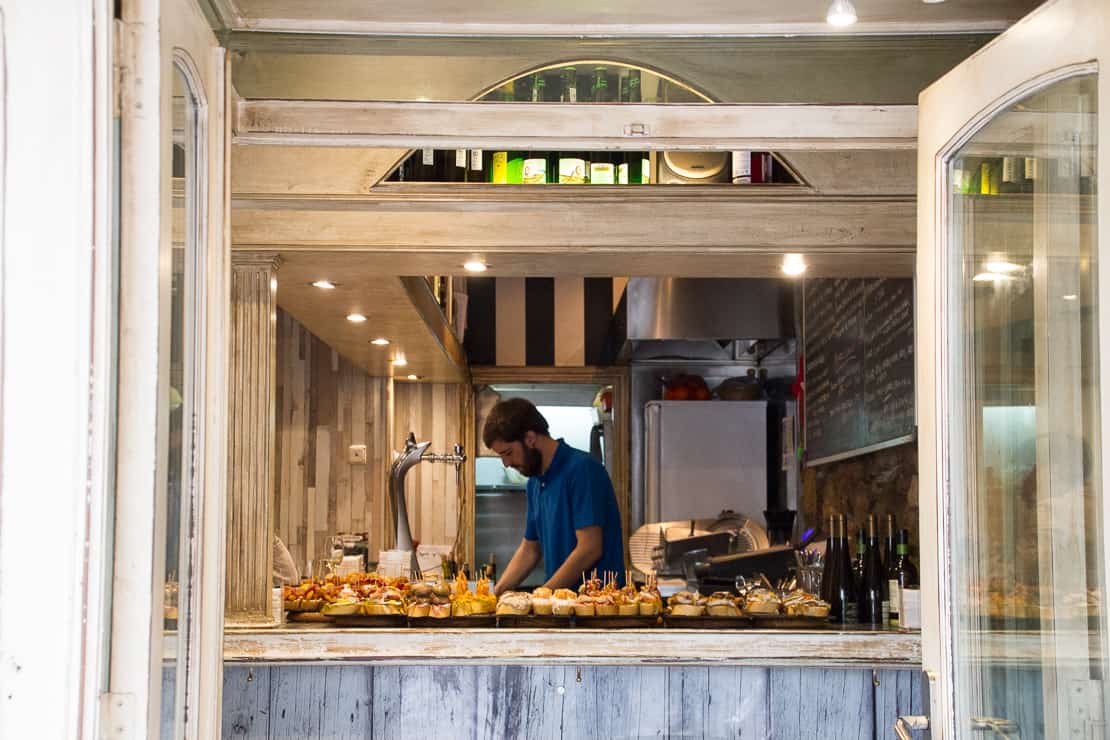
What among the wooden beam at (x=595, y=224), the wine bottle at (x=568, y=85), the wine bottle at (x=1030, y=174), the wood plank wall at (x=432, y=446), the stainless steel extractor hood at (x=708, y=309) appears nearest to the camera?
the wine bottle at (x=1030, y=174)

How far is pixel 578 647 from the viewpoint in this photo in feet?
11.2

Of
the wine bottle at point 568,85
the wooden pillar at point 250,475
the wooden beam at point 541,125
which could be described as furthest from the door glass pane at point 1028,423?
the wooden pillar at point 250,475

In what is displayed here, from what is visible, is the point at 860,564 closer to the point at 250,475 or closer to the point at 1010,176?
the point at 250,475

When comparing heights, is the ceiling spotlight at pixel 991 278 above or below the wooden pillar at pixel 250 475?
above

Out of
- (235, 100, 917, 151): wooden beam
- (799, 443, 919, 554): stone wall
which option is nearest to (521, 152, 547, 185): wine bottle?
(235, 100, 917, 151): wooden beam

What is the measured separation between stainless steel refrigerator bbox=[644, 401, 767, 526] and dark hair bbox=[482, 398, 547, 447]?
2.47 m

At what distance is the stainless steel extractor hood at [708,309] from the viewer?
6.10m

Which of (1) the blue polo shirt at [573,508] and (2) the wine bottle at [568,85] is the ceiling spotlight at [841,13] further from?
(1) the blue polo shirt at [573,508]

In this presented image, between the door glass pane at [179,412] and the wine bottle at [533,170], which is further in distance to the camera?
the wine bottle at [533,170]

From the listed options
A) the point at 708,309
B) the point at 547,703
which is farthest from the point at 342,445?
the point at 547,703

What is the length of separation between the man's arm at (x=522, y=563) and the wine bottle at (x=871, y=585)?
4.94 feet

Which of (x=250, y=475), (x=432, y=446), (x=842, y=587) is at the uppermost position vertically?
(x=432, y=446)

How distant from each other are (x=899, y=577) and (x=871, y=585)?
6.1 inches

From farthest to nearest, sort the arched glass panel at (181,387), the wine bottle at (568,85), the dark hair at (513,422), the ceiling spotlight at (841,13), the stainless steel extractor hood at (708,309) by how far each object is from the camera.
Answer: the stainless steel extractor hood at (708,309) < the dark hair at (513,422) < the wine bottle at (568,85) < the ceiling spotlight at (841,13) < the arched glass panel at (181,387)
